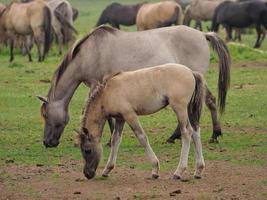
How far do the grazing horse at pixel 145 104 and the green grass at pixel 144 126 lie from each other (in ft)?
3.24

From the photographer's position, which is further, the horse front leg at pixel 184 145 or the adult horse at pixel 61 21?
the adult horse at pixel 61 21

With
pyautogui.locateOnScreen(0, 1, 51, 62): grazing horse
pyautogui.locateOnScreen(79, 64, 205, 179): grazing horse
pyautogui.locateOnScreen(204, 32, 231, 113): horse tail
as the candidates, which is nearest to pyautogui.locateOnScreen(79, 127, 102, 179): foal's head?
pyautogui.locateOnScreen(79, 64, 205, 179): grazing horse

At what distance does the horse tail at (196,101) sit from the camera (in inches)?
389

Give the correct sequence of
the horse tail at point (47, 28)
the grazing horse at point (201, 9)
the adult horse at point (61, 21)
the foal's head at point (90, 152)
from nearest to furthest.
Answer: the foal's head at point (90, 152) < the horse tail at point (47, 28) < the adult horse at point (61, 21) < the grazing horse at point (201, 9)

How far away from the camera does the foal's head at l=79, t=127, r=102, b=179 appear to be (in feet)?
32.4

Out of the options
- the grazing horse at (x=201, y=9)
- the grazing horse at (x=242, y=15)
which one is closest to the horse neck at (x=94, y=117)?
the grazing horse at (x=242, y=15)

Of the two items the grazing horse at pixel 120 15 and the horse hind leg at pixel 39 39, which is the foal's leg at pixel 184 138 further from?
the grazing horse at pixel 120 15

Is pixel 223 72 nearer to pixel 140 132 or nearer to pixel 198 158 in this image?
pixel 198 158

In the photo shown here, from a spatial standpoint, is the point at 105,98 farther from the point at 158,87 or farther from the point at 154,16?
the point at 154,16

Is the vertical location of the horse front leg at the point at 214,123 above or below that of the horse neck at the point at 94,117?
below

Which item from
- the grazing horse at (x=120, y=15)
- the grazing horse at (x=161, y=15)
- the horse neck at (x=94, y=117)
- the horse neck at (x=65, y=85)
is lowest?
the grazing horse at (x=120, y=15)

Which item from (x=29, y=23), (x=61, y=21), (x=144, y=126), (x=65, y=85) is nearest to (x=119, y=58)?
(x=65, y=85)

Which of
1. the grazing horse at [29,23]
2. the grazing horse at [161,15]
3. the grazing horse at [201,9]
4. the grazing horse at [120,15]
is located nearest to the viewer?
the grazing horse at [29,23]

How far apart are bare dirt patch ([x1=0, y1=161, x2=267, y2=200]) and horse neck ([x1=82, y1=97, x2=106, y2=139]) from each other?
0.57 meters
